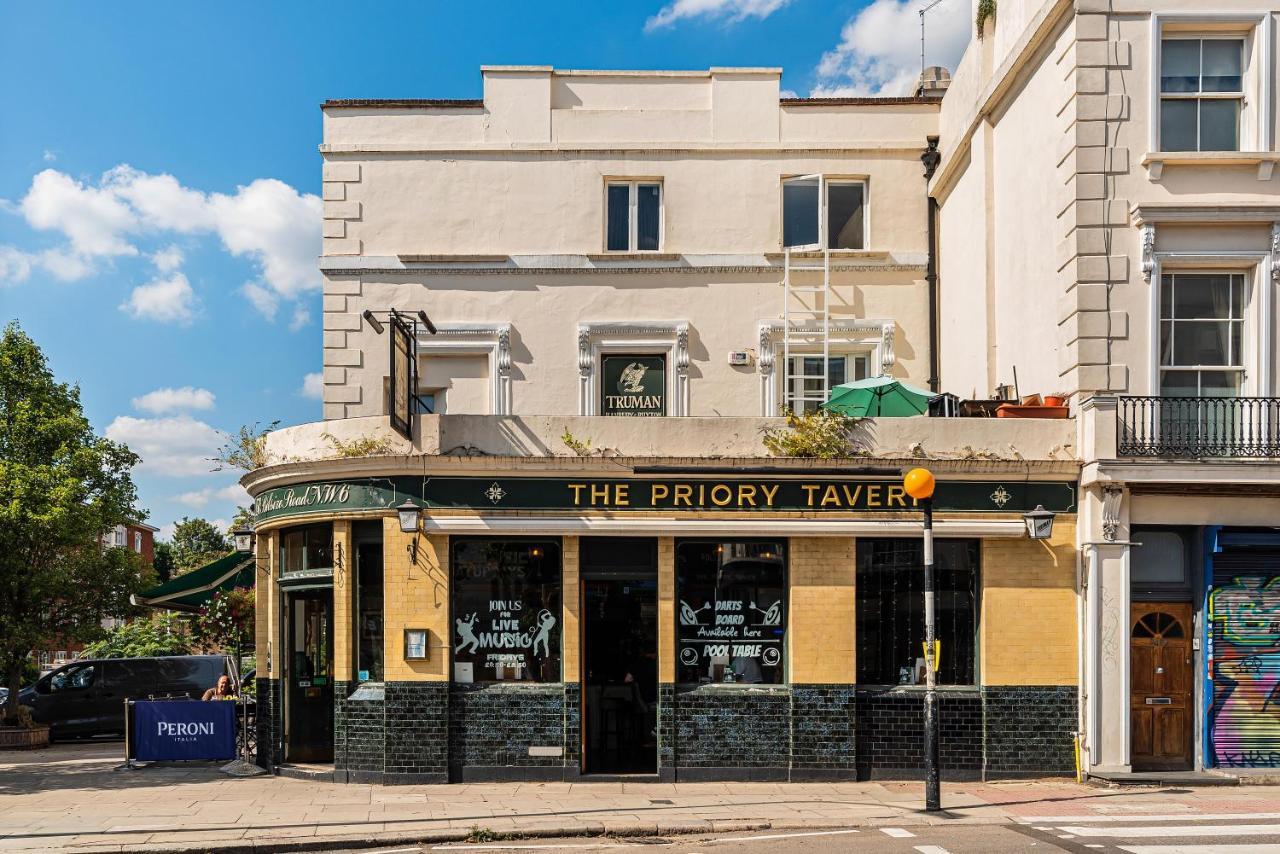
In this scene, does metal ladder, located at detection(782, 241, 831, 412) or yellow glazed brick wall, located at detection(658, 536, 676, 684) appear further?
metal ladder, located at detection(782, 241, 831, 412)

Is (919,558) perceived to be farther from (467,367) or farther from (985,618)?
(467,367)

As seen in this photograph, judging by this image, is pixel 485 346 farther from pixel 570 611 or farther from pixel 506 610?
pixel 570 611

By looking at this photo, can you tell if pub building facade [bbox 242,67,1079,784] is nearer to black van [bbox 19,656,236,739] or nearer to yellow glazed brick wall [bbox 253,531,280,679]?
yellow glazed brick wall [bbox 253,531,280,679]

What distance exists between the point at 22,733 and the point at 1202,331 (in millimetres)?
22700

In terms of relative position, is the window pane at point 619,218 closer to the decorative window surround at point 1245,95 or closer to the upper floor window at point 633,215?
the upper floor window at point 633,215

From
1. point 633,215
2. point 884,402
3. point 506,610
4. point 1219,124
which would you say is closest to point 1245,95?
point 1219,124

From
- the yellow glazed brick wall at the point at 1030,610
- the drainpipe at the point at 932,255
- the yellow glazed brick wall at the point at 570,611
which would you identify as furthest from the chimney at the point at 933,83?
the yellow glazed brick wall at the point at 570,611

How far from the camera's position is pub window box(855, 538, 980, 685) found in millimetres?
16438

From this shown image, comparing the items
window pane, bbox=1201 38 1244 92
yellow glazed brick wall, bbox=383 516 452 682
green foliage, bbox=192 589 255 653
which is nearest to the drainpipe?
window pane, bbox=1201 38 1244 92

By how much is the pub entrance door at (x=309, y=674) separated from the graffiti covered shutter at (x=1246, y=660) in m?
12.5

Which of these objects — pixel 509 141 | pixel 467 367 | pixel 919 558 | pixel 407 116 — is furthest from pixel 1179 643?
pixel 407 116

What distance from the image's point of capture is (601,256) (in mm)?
21125

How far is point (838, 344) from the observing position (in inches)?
838

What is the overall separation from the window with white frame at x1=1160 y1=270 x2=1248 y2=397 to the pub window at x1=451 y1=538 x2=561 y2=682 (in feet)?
29.3
